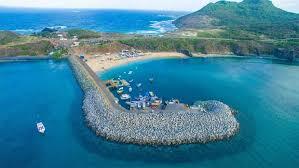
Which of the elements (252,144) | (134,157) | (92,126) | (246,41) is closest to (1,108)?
(92,126)

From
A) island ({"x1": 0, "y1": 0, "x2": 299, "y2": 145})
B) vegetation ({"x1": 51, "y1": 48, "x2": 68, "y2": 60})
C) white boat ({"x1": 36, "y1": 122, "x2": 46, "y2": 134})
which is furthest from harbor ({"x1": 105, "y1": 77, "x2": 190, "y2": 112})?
vegetation ({"x1": 51, "y1": 48, "x2": 68, "y2": 60})

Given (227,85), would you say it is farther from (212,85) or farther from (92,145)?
(92,145)

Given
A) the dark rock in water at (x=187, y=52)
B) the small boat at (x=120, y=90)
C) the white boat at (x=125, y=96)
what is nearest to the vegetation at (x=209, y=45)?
the dark rock in water at (x=187, y=52)

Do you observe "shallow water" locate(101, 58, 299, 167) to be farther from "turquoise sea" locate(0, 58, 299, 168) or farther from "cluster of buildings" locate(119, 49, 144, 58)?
"cluster of buildings" locate(119, 49, 144, 58)

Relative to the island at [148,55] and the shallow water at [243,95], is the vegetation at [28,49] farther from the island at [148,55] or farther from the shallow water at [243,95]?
the shallow water at [243,95]

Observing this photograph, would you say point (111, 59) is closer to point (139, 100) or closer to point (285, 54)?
point (139, 100)

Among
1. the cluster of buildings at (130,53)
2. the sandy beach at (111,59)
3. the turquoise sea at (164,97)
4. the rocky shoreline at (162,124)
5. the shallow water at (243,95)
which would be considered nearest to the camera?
the turquoise sea at (164,97)
